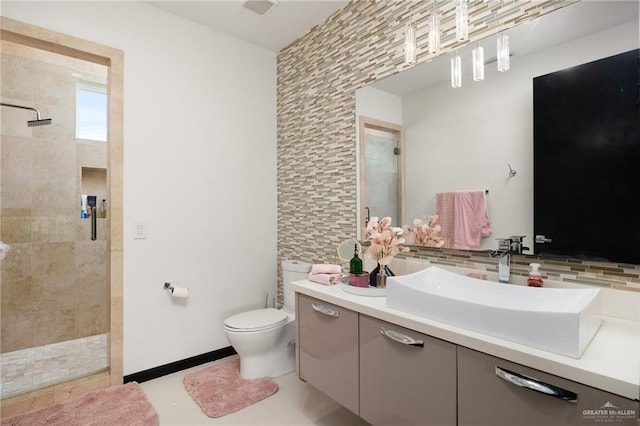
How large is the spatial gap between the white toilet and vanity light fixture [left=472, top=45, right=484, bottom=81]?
1.92 m

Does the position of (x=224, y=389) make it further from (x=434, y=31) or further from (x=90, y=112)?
(x=90, y=112)

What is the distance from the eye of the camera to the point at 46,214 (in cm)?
281

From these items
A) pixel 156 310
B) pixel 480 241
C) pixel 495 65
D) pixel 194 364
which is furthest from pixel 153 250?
pixel 495 65

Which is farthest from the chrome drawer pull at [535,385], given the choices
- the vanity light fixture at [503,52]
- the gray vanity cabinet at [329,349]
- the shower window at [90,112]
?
the shower window at [90,112]

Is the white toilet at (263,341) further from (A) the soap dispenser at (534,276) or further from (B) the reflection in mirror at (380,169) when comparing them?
(A) the soap dispenser at (534,276)

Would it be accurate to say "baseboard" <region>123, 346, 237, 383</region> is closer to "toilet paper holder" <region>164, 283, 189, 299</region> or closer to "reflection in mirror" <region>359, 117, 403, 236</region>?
"toilet paper holder" <region>164, 283, 189, 299</region>

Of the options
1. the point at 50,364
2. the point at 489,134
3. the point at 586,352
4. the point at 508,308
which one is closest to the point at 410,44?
the point at 489,134

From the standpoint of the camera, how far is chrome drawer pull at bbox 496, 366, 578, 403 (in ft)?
2.78

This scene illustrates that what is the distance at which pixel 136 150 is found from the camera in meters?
2.23

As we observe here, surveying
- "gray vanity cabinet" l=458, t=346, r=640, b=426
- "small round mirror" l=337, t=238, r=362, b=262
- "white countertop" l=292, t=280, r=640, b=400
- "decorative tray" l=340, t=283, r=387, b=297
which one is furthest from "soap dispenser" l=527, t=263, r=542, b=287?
"small round mirror" l=337, t=238, r=362, b=262

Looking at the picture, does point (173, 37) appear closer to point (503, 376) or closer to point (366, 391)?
point (366, 391)

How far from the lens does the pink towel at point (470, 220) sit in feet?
5.26

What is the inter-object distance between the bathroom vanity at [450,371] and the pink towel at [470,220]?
1.80ft

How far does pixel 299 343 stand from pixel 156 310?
116cm
